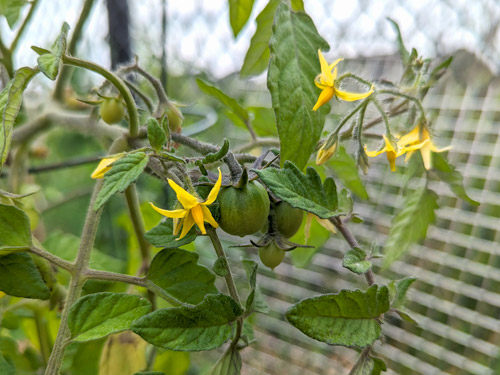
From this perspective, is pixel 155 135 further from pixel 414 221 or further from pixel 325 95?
pixel 414 221

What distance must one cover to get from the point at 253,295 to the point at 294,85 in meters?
0.13

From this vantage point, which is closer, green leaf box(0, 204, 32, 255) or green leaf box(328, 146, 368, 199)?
green leaf box(0, 204, 32, 255)

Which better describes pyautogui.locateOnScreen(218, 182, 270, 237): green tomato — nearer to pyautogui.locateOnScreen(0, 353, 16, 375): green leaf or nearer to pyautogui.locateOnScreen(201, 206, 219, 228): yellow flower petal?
pyautogui.locateOnScreen(201, 206, 219, 228): yellow flower petal

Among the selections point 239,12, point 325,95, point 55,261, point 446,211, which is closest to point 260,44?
point 239,12

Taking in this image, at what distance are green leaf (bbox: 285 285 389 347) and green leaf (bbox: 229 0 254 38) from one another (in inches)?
11.6

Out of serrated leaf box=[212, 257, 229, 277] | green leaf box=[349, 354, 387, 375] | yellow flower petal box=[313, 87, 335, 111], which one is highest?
yellow flower petal box=[313, 87, 335, 111]

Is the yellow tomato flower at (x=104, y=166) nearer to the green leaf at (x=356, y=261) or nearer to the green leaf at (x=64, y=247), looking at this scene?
the green leaf at (x=356, y=261)

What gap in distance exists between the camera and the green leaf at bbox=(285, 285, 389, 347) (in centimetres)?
26

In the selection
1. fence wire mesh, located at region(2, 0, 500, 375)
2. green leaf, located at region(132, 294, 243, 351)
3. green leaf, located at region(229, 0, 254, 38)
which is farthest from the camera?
fence wire mesh, located at region(2, 0, 500, 375)

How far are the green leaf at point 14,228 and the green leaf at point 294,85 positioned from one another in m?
0.16

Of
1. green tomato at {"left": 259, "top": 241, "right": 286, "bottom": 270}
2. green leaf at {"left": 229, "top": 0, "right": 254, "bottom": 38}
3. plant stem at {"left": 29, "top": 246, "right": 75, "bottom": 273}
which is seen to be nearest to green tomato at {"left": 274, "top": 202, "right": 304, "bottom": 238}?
green tomato at {"left": 259, "top": 241, "right": 286, "bottom": 270}

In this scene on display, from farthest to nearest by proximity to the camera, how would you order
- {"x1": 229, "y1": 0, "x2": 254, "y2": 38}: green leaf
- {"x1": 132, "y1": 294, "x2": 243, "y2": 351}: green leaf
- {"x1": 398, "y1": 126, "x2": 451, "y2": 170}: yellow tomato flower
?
{"x1": 229, "y1": 0, "x2": 254, "y2": 38}: green leaf → {"x1": 398, "y1": 126, "x2": 451, "y2": 170}: yellow tomato flower → {"x1": 132, "y1": 294, "x2": 243, "y2": 351}: green leaf

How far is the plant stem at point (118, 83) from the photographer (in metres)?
0.30

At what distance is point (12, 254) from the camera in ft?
0.98
